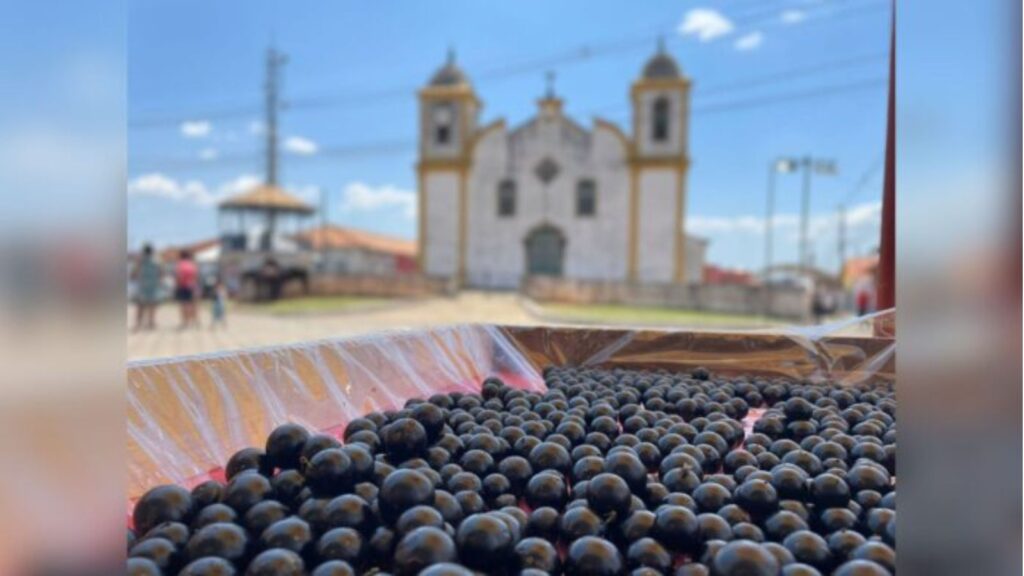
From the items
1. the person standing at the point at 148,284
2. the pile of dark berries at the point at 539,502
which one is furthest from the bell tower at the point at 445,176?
the pile of dark berries at the point at 539,502

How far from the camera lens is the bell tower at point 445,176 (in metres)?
24.2

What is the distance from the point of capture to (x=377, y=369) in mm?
2049

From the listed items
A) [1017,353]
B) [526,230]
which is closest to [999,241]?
[1017,353]

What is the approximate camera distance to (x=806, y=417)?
5.76 feet

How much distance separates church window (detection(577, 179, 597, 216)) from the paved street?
540 centimetres

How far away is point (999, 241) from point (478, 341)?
2156 millimetres

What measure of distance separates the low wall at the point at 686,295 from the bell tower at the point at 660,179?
4.03 metres

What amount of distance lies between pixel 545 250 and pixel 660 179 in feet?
14.2

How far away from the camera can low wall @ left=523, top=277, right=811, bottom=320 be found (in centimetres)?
1706

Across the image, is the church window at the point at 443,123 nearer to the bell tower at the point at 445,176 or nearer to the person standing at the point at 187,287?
the bell tower at the point at 445,176

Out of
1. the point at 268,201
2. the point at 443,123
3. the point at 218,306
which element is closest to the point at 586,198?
the point at 443,123

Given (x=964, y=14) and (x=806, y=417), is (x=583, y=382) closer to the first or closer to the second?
(x=806, y=417)

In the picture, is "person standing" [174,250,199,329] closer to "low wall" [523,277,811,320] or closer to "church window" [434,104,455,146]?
"low wall" [523,277,811,320]

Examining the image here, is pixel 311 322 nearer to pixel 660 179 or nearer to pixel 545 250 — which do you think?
pixel 545 250
